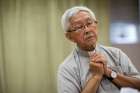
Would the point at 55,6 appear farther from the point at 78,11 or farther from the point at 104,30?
the point at 78,11

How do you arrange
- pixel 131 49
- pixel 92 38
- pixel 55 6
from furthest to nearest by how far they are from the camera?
1. pixel 55 6
2. pixel 131 49
3. pixel 92 38

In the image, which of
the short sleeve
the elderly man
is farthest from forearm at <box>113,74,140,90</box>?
the short sleeve

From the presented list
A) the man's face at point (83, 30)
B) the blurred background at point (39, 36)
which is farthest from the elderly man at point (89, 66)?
the blurred background at point (39, 36)

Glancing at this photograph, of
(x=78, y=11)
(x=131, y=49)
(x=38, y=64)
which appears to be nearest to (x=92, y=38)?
(x=78, y=11)

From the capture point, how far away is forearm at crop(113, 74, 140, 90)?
0.82 meters

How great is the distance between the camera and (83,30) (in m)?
0.84

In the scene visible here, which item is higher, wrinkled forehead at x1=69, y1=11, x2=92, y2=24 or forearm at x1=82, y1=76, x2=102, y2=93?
wrinkled forehead at x1=69, y1=11, x2=92, y2=24

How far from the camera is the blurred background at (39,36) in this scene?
2.95 meters

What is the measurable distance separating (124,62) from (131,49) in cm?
199

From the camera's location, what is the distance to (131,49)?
9.23 feet

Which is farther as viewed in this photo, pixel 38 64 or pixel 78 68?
pixel 38 64

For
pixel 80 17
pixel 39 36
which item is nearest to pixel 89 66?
pixel 80 17

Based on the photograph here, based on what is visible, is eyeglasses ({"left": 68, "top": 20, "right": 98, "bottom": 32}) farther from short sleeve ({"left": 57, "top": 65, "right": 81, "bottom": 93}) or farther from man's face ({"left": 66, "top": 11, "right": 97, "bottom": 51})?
short sleeve ({"left": 57, "top": 65, "right": 81, "bottom": 93})

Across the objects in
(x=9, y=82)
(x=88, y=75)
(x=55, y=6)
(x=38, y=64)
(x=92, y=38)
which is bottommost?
(x=9, y=82)
